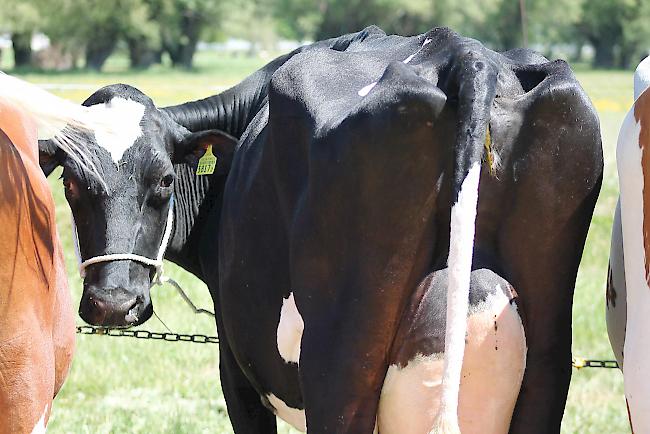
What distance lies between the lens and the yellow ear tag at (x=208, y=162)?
475 centimetres

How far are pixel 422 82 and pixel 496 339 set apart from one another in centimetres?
82

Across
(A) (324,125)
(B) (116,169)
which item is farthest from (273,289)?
(B) (116,169)

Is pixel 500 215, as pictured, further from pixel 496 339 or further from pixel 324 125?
pixel 324 125

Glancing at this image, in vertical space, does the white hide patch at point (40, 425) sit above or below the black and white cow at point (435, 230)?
below

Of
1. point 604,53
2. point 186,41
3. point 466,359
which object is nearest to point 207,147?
point 466,359

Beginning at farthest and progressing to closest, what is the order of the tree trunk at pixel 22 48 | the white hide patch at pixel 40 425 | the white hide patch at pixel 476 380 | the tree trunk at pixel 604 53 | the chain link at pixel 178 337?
the tree trunk at pixel 604 53 → the tree trunk at pixel 22 48 → the chain link at pixel 178 337 → the white hide patch at pixel 40 425 → the white hide patch at pixel 476 380

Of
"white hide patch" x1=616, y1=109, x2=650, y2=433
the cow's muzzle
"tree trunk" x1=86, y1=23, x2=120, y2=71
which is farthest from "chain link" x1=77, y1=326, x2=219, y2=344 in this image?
"tree trunk" x1=86, y1=23, x2=120, y2=71

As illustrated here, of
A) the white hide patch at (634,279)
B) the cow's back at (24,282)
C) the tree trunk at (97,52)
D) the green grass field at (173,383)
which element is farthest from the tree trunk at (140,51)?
the white hide patch at (634,279)

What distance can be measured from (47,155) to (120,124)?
0.35 m

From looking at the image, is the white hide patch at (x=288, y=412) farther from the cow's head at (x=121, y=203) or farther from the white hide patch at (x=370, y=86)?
the white hide patch at (x=370, y=86)

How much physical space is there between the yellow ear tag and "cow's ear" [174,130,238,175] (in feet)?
0.05

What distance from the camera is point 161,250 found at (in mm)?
4621

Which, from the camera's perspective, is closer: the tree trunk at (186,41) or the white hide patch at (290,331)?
the white hide patch at (290,331)

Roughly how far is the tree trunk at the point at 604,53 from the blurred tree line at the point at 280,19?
0.22ft
